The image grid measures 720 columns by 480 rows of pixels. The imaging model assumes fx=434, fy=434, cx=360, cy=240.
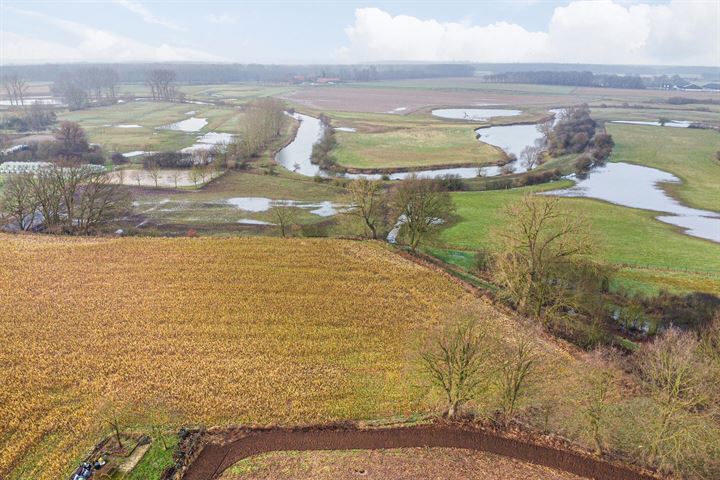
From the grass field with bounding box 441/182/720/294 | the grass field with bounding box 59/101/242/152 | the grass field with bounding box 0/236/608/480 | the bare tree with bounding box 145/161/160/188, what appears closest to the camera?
the grass field with bounding box 0/236/608/480

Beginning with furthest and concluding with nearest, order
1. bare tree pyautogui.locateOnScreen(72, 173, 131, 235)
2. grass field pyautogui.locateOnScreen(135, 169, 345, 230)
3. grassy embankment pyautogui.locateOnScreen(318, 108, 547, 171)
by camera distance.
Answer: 1. grassy embankment pyautogui.locateOnScreen(318, 108, 547, 171)
2. grass field pyautogui.locateOnScreen(135, 169, 345, 230)
3. bare tree pyautogui.locateOnScreen(72, 173, 131, 235)

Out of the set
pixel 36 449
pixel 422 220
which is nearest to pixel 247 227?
pixel 422 220

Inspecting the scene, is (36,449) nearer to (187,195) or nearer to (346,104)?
(187,195)

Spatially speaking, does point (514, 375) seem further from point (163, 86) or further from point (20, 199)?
point (163, 86)

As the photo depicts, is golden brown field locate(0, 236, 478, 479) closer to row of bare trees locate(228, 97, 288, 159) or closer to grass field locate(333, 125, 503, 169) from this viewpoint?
row of bare trees locate(228, 97, 288, 159)

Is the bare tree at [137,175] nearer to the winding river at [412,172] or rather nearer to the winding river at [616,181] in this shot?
the winding river at [412,172]

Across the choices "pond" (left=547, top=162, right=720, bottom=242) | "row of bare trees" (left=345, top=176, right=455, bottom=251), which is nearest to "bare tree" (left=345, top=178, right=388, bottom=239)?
"row of bare trees" (left=345, top=176, right=455, bottom=251)

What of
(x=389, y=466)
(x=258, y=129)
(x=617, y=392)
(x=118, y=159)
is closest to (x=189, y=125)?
(x=258, y=129)
